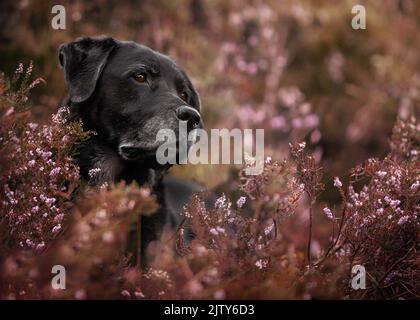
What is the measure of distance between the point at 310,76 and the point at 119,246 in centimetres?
900

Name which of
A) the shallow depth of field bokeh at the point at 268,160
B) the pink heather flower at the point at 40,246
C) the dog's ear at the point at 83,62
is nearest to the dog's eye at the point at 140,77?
the dog's ear at the point at 83,62

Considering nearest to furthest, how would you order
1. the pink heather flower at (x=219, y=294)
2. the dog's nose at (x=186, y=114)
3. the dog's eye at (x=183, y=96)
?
the pink heather flower at (x=219, y=294) → the dog's nose at (x=186, y=114) → the dog's eye at (x=183, y=96)

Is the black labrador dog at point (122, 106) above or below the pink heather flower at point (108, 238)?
above

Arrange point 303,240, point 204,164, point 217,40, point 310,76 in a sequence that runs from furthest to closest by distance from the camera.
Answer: point 310,76
point 217,40
point 204,164
point 303,240

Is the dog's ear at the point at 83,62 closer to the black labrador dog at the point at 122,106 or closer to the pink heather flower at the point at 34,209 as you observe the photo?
the black labrador dog at the point at 122,106

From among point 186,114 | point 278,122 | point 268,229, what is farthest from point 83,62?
point 278,122

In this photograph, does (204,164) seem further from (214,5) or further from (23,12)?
(214,5)

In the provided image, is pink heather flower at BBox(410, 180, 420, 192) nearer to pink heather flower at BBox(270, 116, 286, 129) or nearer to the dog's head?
the dog's head

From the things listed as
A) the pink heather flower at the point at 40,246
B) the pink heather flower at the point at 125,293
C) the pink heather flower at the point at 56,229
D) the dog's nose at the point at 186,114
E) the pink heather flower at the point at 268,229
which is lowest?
the pink heather flower at the point at 125,293

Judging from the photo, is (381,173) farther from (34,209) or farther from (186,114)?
(34,209)

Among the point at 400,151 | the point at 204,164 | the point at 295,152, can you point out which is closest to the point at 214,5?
the point at 204,164

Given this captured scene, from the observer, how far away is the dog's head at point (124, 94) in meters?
3.77

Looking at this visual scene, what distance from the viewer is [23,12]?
7.24 m
